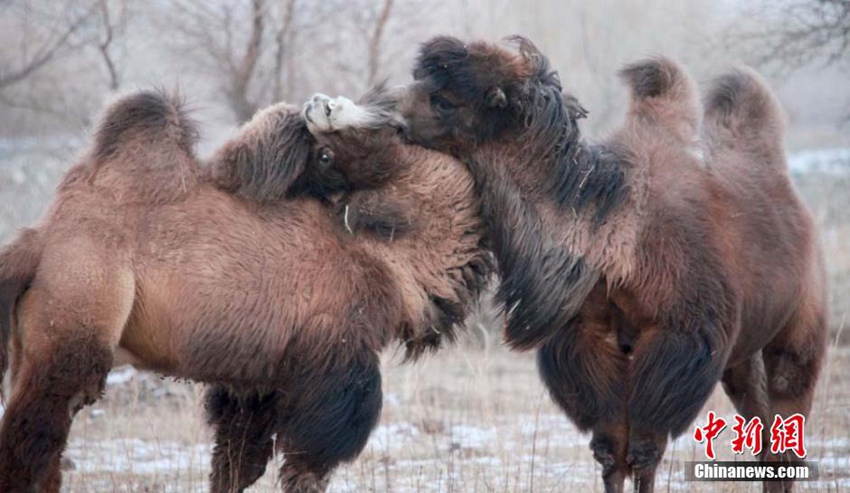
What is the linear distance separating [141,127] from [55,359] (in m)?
1.24

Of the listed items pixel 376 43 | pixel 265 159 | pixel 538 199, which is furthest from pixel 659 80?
pixel 376 43

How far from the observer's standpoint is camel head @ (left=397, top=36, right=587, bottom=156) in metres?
6.14

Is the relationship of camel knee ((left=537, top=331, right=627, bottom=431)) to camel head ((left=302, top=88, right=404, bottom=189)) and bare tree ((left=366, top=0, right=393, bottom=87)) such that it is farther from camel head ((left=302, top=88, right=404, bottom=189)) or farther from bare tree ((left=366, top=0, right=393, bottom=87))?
bare tree ((left=366, top=0, right=393, bottom=87))

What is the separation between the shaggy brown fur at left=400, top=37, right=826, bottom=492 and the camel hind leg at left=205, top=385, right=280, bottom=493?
4.46 ft

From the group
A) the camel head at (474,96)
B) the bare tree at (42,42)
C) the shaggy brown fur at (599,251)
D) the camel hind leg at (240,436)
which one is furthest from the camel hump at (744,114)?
the bare tree at (42,42)

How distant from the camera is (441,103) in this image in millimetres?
6199

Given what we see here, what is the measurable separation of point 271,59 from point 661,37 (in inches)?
533

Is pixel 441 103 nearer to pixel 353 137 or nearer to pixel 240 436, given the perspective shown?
pixel 353 137

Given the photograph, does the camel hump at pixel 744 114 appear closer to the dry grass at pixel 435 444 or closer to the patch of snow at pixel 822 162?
the dry grass at pixel 435 444

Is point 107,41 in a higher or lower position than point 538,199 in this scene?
higher

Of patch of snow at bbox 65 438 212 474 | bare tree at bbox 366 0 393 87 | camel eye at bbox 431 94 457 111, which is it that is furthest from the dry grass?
bare tree at bbox 366 0 393 87

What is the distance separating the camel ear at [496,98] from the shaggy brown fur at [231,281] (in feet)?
1.19

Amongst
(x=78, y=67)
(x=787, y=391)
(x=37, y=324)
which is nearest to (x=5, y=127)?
(x=78, y=67)

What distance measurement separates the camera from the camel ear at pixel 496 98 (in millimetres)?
6113
